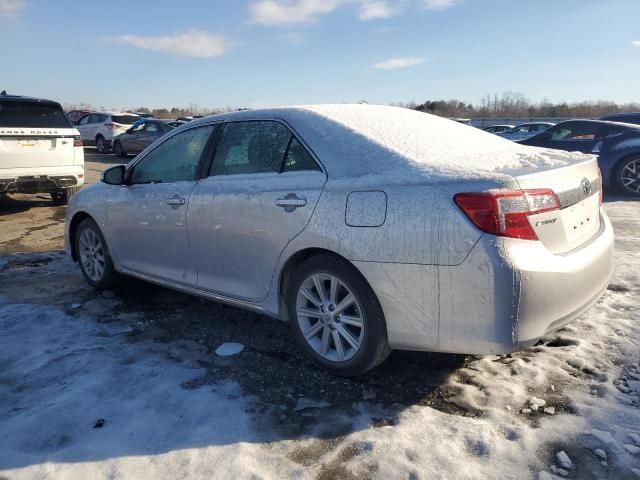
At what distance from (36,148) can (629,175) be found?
9930mm

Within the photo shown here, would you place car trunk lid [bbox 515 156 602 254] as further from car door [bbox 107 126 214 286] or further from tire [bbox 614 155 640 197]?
tire [bbox 614 155 640 197]

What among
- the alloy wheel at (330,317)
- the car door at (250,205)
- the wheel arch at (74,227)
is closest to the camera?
the alloy wheel at (330,317)

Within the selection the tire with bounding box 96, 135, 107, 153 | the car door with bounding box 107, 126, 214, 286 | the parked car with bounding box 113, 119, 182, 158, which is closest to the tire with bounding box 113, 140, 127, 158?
the parked car with bounding box 113, 119, 182, 158

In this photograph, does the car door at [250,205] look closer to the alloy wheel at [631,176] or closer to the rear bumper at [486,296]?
the rear bumper at [486,296]

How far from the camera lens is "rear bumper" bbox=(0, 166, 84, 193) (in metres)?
8.07

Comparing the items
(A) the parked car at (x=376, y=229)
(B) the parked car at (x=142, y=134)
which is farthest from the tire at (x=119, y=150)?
(A) the parked car at (x=376, y=229)

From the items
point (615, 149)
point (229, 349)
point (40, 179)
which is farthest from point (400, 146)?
point (615, 149)

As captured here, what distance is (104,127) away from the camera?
21.1 meters

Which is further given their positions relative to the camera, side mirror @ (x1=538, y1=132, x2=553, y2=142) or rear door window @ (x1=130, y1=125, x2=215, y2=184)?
side mirror @ (x1=538, y1=132, x2=553, y2=142)

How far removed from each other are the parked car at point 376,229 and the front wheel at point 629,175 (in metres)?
7.07

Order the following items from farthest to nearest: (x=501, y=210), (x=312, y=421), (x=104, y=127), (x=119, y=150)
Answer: (x=104, y=127) < (x=119, y=150) < (x=312, y=421) < (x=501, y=210)

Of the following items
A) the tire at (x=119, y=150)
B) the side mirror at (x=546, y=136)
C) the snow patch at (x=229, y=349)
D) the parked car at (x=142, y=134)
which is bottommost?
the snow patch at (x=229, y=349)

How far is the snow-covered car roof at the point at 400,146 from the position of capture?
284 cm

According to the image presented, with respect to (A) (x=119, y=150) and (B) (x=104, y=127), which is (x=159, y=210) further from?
(B) (x=104, y=127)
